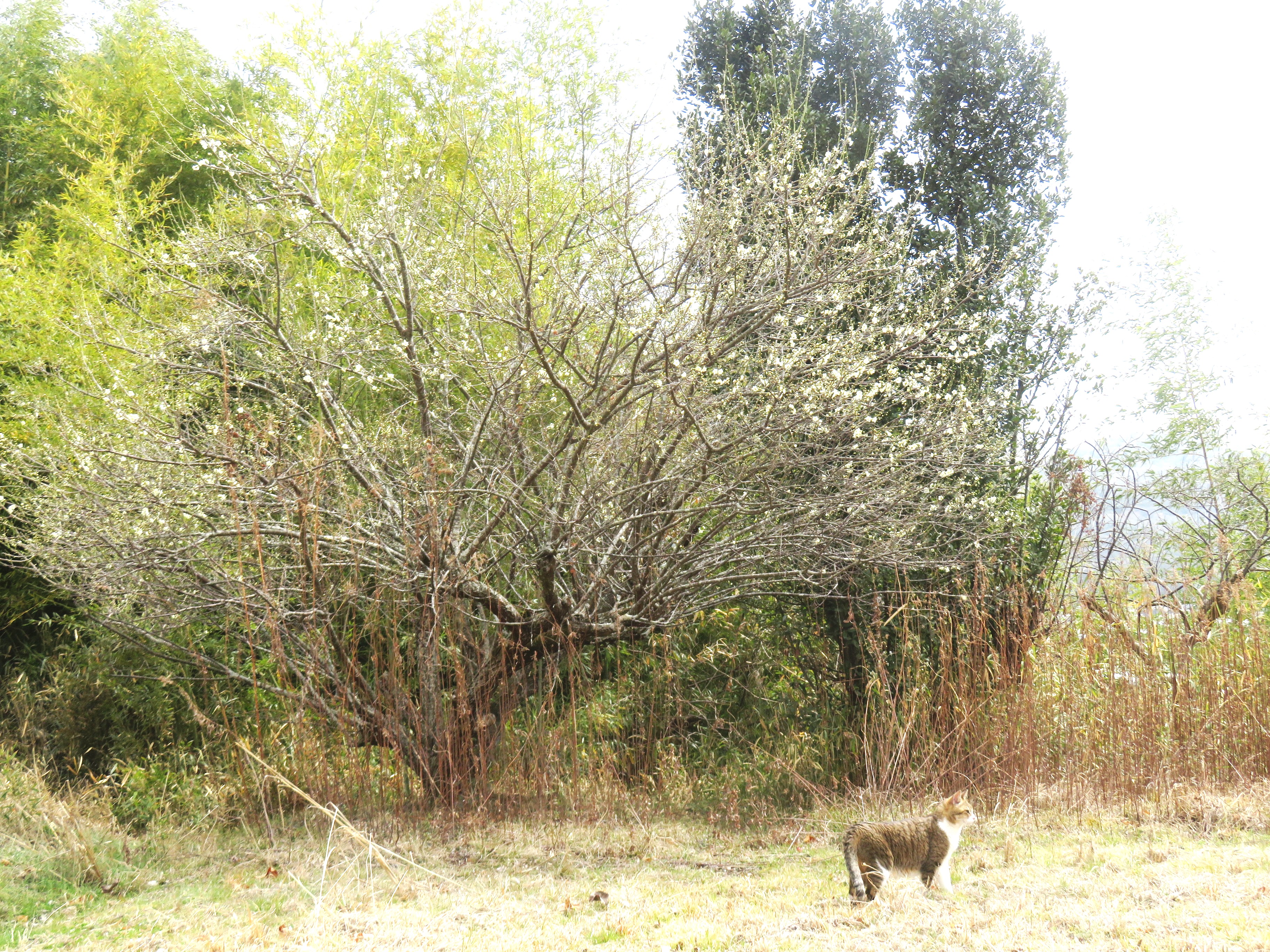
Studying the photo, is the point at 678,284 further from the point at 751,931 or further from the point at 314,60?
the point at 314,60

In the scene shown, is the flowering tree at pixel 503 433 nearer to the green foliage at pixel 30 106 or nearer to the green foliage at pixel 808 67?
the green foliage at pixel 808 67

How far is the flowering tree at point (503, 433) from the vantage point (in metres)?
3.95

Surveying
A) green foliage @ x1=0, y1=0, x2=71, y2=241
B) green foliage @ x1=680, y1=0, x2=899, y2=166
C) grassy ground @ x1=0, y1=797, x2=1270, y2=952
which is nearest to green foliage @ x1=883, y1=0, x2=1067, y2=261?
green foliage @ x1=680, y1=0, x2=899, y2=166

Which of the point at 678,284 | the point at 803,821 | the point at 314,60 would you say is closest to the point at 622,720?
the point at 803,821

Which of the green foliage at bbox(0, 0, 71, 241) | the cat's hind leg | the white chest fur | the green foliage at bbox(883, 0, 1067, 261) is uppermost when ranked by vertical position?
the green foliage at bbox(0, 0, 71, 241)

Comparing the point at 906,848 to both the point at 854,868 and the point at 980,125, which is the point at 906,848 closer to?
the point at 854,868

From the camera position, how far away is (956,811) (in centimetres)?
306

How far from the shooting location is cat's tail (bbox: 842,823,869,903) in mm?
2863

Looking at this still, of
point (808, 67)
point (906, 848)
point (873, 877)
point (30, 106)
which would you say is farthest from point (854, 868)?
point (30, 106)

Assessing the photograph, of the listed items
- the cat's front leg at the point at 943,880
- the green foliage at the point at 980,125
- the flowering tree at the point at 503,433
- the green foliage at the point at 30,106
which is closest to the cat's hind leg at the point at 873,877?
the cat's front leg at the point at 943,880

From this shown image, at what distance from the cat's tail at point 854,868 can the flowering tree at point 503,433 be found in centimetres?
160

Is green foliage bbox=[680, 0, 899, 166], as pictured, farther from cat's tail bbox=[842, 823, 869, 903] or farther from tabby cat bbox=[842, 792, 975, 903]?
cat's tail bbox=[842, 823, 869, 903]

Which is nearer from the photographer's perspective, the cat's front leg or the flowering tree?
the cat's front leg

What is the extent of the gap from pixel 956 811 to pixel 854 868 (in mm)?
452
